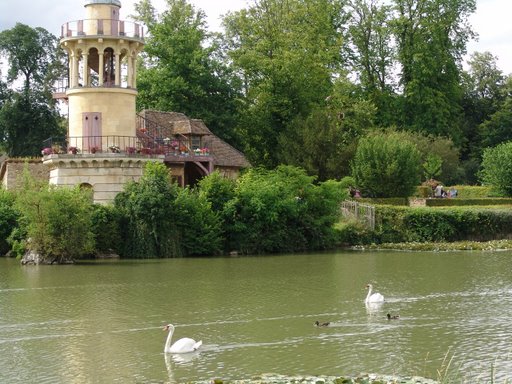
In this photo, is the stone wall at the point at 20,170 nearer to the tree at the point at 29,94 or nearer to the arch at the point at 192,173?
the arch at the point at 192,173

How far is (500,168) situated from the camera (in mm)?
60656

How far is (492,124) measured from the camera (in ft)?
274

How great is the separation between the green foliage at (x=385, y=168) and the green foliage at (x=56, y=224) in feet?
69.2

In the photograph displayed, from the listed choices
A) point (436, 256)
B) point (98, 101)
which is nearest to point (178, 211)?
point (98, 101)

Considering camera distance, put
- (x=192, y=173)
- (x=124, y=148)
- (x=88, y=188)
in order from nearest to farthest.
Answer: (x=88, y=188), (x=124, y=148), (x=192, y=173)

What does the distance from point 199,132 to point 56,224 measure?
1579 cm

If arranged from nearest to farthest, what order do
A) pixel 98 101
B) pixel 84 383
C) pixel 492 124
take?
1. pixel 84 383
2. pixel 98 101
3. pixel 492 124

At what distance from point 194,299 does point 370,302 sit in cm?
557

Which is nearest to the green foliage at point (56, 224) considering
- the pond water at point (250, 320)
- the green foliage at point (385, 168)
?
the pond water at point (250, 320)

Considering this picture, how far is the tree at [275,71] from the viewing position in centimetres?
5956

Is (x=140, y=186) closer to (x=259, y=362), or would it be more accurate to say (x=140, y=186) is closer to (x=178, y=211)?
(x=178, y=211)

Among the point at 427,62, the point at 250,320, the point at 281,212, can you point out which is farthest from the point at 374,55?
the point at 250,320

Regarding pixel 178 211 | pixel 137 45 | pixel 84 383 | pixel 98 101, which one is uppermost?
pixel 137 45

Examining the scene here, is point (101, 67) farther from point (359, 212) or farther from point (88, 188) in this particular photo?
point (359, 212)
